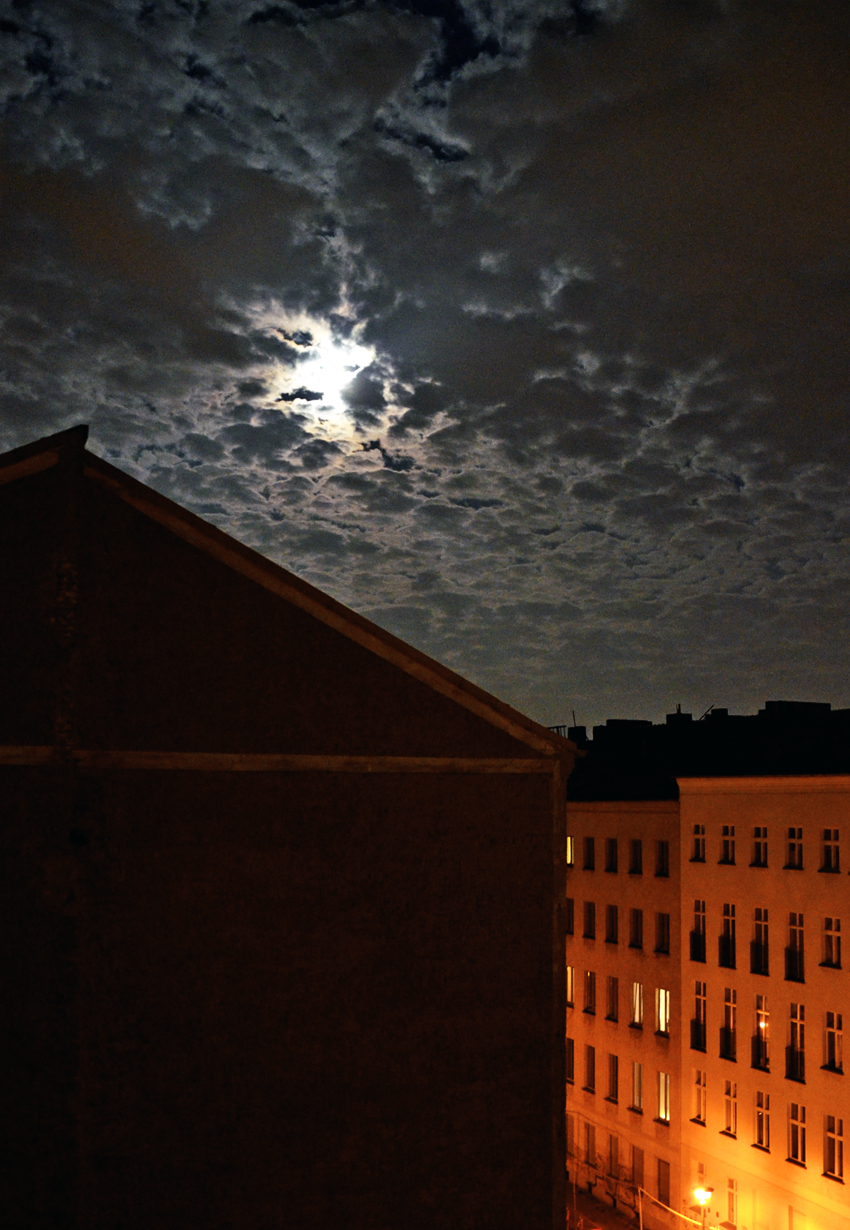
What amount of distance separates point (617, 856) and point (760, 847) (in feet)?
29.2

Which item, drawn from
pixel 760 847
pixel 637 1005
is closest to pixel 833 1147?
pixel 760 847

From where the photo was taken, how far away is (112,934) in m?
11.9

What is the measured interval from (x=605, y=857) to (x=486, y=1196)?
112ft

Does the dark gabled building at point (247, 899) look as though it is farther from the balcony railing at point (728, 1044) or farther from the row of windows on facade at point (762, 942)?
the balcony railing at point (728, 1044)

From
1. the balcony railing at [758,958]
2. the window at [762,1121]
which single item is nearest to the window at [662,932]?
the balcony railing at [758,958]

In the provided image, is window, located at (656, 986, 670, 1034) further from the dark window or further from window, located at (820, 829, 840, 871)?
window, located at (820, 829, 840, 871)

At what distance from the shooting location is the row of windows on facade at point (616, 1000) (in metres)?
43.3

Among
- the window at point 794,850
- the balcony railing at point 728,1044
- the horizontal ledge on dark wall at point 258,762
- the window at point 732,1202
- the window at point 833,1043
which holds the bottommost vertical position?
the window at point 732,1202

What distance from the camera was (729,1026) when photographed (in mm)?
39594

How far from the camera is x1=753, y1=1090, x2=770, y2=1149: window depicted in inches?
1465

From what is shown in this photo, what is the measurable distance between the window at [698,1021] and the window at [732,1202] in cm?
462

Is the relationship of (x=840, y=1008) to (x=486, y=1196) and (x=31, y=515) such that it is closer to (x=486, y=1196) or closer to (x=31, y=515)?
(x=486, y=1196)

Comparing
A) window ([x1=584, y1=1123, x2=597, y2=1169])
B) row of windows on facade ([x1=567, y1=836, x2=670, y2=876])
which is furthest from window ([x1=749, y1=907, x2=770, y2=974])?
window ([x1=584, y1=1123, x2=597, y2=1169])

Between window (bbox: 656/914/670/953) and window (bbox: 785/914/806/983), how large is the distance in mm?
7342
